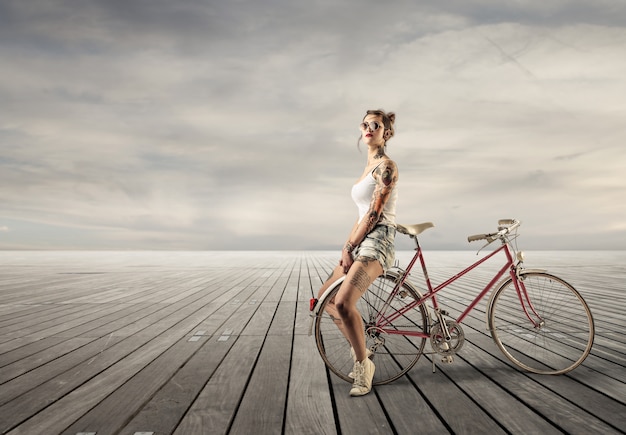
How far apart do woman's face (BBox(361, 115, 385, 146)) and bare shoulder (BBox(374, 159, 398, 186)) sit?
235 millimetres

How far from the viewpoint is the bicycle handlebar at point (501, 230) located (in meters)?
2.76

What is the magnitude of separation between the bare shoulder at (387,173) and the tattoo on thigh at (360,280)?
1.79 ft

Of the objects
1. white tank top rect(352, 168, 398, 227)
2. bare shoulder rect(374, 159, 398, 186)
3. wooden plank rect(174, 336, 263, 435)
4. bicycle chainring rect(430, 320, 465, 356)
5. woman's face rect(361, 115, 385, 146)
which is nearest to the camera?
wooden plank rect(174, 336, 263, 435)

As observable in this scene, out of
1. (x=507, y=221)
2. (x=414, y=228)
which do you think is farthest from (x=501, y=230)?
(x=414, y=228)

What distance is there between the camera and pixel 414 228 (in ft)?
8.68

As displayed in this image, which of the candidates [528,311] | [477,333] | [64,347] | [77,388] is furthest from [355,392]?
[64,347]

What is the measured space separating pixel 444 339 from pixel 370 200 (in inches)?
42.4

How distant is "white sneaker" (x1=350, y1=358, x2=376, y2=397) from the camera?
2.42 metres

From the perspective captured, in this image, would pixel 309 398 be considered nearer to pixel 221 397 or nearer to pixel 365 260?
pixel 221 397

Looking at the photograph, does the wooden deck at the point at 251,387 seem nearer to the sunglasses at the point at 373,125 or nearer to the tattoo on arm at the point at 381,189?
A: the tattoo on arm at the point at 381,189

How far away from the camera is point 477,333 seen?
13.4 ft

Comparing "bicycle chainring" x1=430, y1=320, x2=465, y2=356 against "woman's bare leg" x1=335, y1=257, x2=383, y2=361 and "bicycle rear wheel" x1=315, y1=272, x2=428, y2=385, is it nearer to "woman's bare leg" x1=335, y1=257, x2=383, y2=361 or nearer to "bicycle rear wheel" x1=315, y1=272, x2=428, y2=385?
"bicycle rear wheel" x1=315, y1=272, x2=428, y2=385

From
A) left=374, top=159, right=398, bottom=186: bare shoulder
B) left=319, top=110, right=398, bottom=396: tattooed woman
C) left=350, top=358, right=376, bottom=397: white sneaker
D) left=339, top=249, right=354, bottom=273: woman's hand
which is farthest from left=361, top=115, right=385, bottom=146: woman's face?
left=350, top=358, right=376, bottom=397: white sneaker

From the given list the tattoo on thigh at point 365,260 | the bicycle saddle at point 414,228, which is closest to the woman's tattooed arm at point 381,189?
the tattoo on thigh at point 365,260
